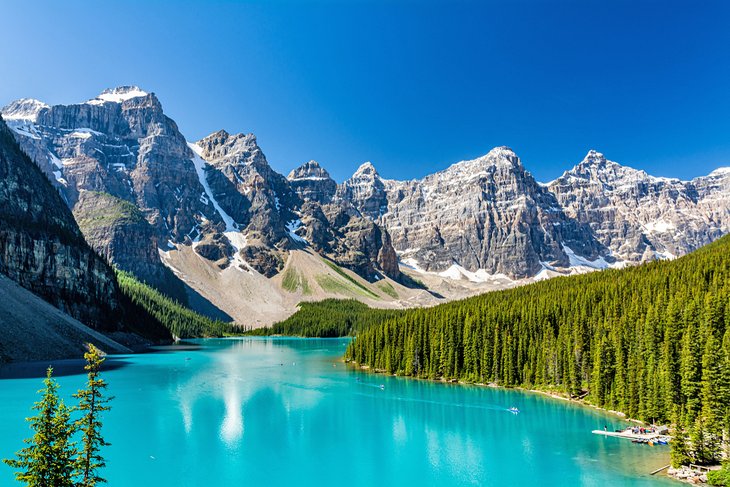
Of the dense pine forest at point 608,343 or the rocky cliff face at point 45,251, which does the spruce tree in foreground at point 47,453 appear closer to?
the dense pine forest at point 608,343

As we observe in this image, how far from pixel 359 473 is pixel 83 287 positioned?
481ft

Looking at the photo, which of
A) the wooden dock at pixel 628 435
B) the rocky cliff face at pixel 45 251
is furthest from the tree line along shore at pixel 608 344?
the rocky cliff face at pixel 45 251

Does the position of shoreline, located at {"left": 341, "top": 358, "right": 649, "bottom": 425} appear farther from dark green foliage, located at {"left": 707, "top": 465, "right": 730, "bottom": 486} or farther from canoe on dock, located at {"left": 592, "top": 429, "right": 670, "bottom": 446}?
dark green foliage, located at {"left": 707, "top": 465, "right": 730, "bottom": 486}

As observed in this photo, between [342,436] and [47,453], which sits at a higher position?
[47,453]

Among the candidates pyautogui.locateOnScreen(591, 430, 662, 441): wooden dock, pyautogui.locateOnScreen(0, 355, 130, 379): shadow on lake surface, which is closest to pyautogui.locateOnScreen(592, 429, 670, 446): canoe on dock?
pyautogui.locateOnScreen(591, 430, 662, 441): wooden dock

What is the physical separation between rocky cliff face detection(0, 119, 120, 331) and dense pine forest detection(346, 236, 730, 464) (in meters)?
93.2

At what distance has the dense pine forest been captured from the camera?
4522cm

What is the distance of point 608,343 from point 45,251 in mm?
152659

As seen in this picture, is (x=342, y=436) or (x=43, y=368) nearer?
(x=342, y=436)

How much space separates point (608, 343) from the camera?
64.5 metres

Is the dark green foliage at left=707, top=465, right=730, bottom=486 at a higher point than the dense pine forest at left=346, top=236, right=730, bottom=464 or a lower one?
lower

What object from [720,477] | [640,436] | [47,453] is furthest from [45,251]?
[720,477]

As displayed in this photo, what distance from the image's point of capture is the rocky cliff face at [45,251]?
138375mm

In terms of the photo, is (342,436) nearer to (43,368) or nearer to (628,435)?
(628,435)
